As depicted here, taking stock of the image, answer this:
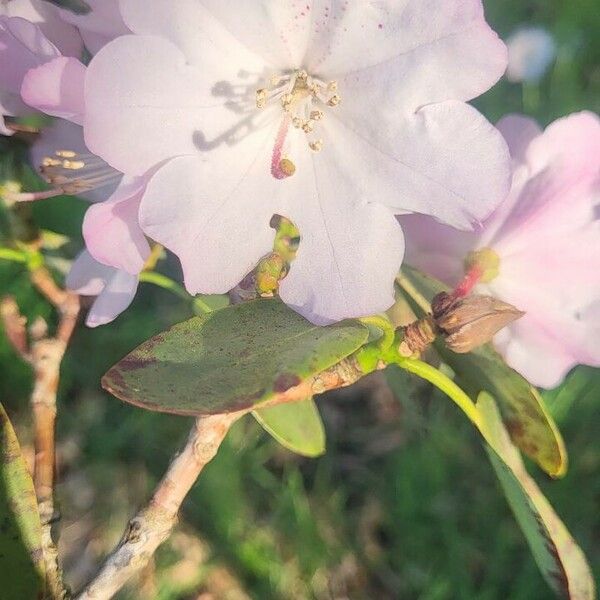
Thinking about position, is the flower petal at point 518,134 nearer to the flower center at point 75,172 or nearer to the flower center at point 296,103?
the flower center at point 296,103

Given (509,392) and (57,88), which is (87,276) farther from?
(509,392)

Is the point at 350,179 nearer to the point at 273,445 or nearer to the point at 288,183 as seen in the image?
the point at 288,183

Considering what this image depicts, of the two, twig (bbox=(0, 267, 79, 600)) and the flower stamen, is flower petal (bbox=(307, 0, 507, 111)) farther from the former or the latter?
twig (bbox=(0, 267, 79, 600))

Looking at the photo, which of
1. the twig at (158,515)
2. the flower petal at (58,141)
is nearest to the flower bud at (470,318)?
the twig at (158,515)

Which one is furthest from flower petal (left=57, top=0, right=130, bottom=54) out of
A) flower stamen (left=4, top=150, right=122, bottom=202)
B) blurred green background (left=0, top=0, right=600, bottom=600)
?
blurred green background (left=0, top=0, right=600, bottom=600)

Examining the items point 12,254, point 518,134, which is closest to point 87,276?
point 12,254

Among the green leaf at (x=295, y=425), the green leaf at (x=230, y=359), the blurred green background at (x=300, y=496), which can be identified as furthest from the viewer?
the blurred green background at (x=300, y=496)

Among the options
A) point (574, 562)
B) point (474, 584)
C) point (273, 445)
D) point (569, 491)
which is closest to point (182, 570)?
point (273, 445)
